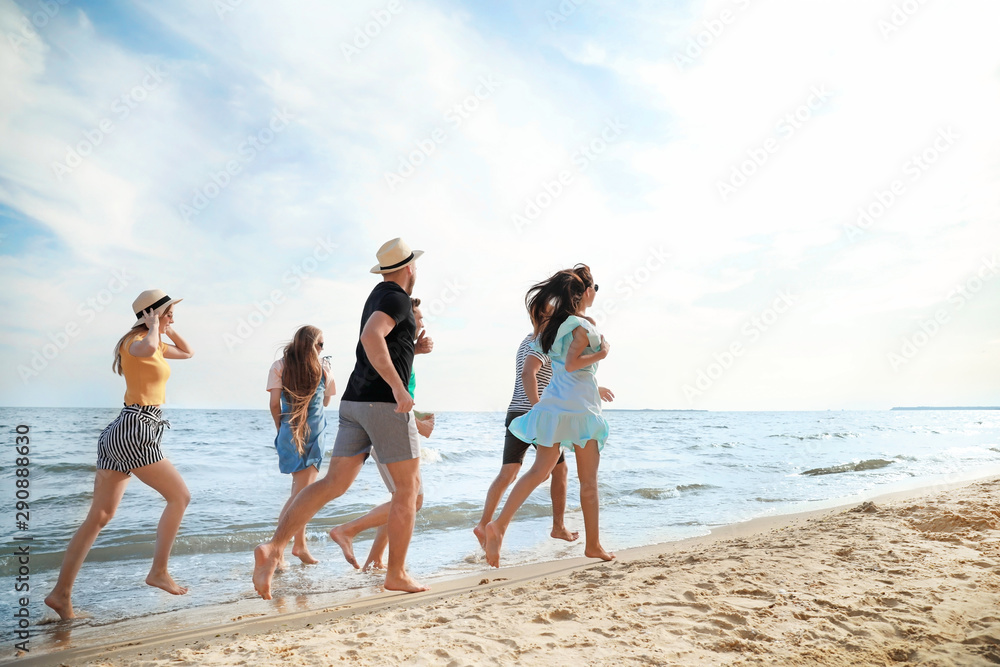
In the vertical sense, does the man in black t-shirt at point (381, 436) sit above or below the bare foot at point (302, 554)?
above

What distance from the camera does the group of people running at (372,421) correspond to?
3.44 metres

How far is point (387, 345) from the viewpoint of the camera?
11.4 feet

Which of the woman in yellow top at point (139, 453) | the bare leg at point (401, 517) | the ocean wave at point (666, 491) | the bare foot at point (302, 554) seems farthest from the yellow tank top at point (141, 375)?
the ocean wave at point (666, 491)

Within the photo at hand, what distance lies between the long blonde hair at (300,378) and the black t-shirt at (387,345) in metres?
1.48

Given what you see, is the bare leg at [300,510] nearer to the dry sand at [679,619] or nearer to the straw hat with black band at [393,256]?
the dry sand at [679,619]

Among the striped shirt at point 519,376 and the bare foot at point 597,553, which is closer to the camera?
the bare foot at point 597,553

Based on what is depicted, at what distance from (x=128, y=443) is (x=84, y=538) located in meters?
0.60

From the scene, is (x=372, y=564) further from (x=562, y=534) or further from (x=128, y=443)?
(x=128, y=443)

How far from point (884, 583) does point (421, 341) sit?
9.83 ft

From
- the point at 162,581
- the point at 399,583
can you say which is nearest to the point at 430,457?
the point at 162,581

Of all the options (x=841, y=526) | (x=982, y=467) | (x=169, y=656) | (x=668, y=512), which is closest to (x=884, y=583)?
(x=841, y=526)

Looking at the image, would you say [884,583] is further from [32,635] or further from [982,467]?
[982,467]

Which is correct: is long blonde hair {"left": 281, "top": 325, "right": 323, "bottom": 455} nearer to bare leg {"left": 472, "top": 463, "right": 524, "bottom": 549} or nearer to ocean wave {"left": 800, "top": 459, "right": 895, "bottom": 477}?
bare leg {"left": 472, "top": 463, "right": 524, "bottom": 549}

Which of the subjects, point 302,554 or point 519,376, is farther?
point 519,376
